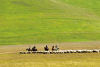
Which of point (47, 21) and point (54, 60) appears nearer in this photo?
point (54, 60)

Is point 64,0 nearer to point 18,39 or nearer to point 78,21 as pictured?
point 78,21

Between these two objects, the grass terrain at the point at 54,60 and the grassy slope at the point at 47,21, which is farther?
the grassy slope at the point at 47,21

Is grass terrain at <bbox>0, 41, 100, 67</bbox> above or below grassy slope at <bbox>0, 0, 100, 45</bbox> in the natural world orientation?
below

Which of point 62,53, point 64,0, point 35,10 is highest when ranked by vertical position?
point 64,0

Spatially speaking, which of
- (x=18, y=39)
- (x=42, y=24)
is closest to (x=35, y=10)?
(x=42, y=24)

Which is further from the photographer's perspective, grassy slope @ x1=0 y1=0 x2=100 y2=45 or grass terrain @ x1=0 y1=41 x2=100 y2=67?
grassy slope @ x1=0 y1=0 x2=100 y2=45

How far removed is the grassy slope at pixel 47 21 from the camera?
194 ft

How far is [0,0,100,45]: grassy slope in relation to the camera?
194 ft

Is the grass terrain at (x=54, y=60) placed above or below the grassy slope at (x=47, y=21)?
below

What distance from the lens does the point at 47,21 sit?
71312 millimetres

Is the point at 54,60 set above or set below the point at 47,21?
below

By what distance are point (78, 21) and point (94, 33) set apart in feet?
35.9

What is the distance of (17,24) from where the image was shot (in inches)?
2729

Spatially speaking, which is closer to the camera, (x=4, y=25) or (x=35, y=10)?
(x=4, y=25)
